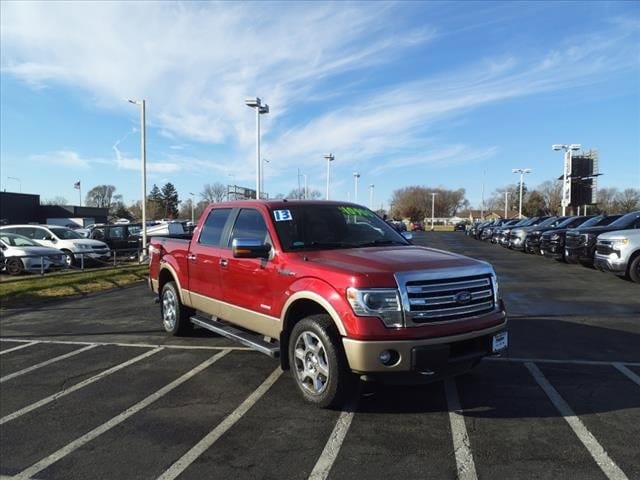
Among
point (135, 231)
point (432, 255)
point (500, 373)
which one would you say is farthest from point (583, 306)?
point (135, 231)

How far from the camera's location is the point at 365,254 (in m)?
5.02

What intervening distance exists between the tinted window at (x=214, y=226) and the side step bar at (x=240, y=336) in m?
0.99

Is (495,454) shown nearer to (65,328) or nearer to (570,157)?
(65,328)

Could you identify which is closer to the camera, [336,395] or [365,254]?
[336,395]

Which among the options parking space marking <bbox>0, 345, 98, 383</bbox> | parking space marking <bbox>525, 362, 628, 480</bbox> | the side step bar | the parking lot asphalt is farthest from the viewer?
parking space marking <bbox>0, 345, 98, 383</bbox>

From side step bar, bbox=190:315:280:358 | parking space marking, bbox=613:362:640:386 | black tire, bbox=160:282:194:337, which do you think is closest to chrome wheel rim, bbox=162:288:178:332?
black tire, bbox=160:282:194:337

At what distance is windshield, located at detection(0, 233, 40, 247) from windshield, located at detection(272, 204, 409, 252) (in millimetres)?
16477

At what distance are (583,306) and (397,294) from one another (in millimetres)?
7173

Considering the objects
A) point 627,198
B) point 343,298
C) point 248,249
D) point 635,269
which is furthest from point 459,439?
point 627,198

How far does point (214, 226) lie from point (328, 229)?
188 cm

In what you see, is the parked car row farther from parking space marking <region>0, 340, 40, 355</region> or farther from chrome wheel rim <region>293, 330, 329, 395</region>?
parking space marking <region>0, 340, 40, 355</region>

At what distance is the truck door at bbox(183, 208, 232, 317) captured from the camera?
6.53m

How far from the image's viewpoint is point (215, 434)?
4375mm

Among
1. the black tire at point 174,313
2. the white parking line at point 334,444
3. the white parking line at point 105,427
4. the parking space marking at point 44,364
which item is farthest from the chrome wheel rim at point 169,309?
the white parking line at point 334,444
